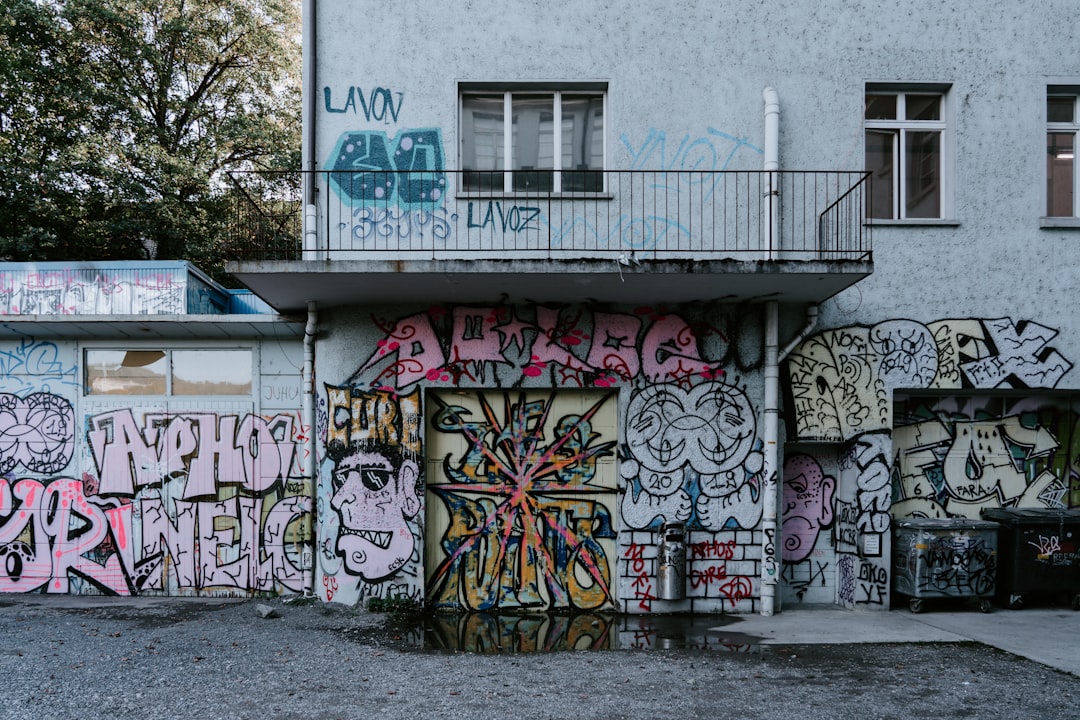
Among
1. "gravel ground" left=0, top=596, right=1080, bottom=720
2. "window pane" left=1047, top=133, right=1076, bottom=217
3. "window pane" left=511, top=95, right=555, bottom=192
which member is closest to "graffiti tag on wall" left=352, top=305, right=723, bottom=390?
"window pane" left=511, top=95, right=555, bottom=192

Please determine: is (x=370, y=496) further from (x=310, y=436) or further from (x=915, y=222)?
(x=915, y=222)

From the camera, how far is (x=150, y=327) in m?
8.45

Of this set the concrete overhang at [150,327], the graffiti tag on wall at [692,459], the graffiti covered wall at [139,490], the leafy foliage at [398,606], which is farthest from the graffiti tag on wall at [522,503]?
the concrete overhang at [150,327]

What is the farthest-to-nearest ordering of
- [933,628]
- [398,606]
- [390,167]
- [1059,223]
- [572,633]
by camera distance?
[1059,223] < [390,167] < [398,606] < [933,628] < [572,633]

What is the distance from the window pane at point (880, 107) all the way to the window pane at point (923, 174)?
0.33m

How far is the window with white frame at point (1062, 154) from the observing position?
8594 millimetres

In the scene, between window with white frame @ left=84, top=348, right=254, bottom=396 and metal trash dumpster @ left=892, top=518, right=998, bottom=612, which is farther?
window with white frame @ left=84, top=348, right=254, bottom=396

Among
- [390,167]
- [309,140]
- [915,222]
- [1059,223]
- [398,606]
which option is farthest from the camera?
[1059,223]

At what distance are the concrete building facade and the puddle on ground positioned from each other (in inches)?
11.7

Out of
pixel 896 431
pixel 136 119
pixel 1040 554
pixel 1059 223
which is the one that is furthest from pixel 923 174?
pixel 136 119

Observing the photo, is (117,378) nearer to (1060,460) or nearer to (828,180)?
(828,180)

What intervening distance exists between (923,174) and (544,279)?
4811mm

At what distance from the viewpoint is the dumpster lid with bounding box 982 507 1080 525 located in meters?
8.09

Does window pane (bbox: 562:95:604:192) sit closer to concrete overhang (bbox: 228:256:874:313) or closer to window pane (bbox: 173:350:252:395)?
concrete overhang (bbox: 228:256:874:313)
